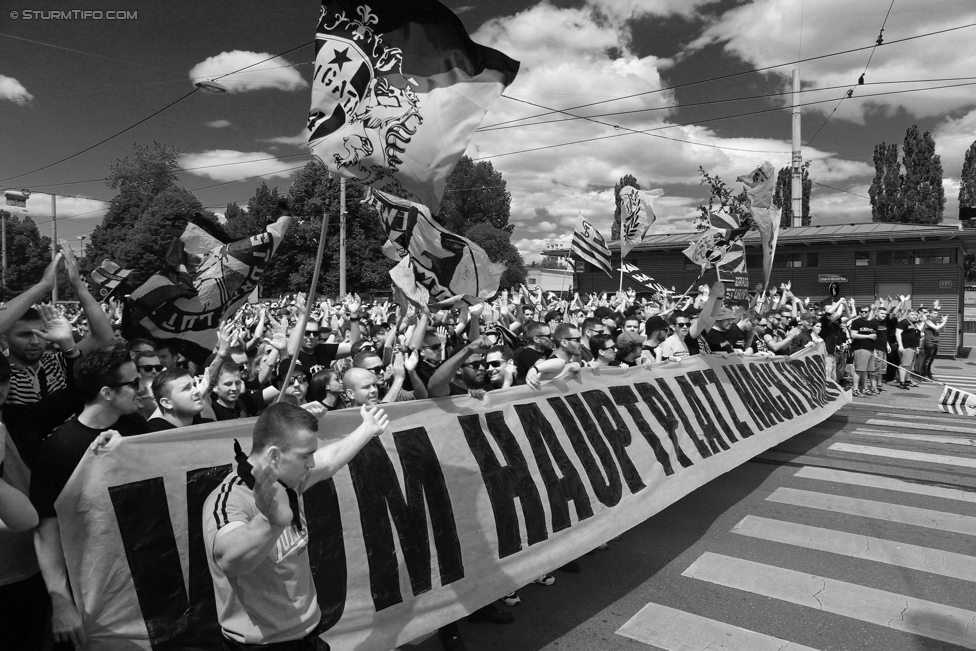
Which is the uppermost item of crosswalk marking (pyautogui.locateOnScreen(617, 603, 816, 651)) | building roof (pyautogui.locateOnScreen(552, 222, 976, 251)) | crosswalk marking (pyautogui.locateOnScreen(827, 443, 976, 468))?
building roof (pyautogui.locateOnScreen(552, 222, 976, 251))

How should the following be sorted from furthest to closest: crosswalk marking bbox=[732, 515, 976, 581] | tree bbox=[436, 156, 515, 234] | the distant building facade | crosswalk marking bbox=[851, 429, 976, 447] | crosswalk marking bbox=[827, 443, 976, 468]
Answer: tree bbox=[436, 156, 515, 234] → the distant building facade → crosswalk marking bbox=[851, 429, 976, 447] → crosswalk marking bbox=[827, 443, 976, 468] → crosswalk marking bbox=[732, 515, 976, 581]

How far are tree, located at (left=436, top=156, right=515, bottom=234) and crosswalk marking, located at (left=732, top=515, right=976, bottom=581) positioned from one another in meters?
56.6

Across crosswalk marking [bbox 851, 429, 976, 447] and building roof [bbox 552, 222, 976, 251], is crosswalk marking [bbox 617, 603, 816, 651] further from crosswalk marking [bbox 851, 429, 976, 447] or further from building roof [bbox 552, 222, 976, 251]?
building roof [bbox 552, 222, 976, 251]

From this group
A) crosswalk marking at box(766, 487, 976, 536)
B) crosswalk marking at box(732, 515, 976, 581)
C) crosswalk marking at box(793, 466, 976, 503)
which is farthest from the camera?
crosswalk marking at box(793, 466, 976, 503)

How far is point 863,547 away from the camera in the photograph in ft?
16.7

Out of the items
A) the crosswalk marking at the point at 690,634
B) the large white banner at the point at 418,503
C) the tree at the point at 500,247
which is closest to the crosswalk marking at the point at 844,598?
the crosswalk marking at the point at 690,634

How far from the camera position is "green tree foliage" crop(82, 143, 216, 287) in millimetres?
45000

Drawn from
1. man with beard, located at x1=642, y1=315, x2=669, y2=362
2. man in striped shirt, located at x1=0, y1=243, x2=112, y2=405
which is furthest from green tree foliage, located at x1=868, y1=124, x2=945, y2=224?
man in striped shirt, located at x1=0, y1=243, x2=112, y2=405

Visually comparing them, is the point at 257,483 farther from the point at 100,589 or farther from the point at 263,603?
the point at 100,589

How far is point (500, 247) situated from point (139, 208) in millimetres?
30109

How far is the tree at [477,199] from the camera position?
62.3 metres

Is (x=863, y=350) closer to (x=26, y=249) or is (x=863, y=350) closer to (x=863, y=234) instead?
(x=863, y=234)

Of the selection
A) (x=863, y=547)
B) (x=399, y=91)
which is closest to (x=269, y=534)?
(x=399, y=91)

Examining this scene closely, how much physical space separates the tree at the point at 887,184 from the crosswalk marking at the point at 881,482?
49123mm
